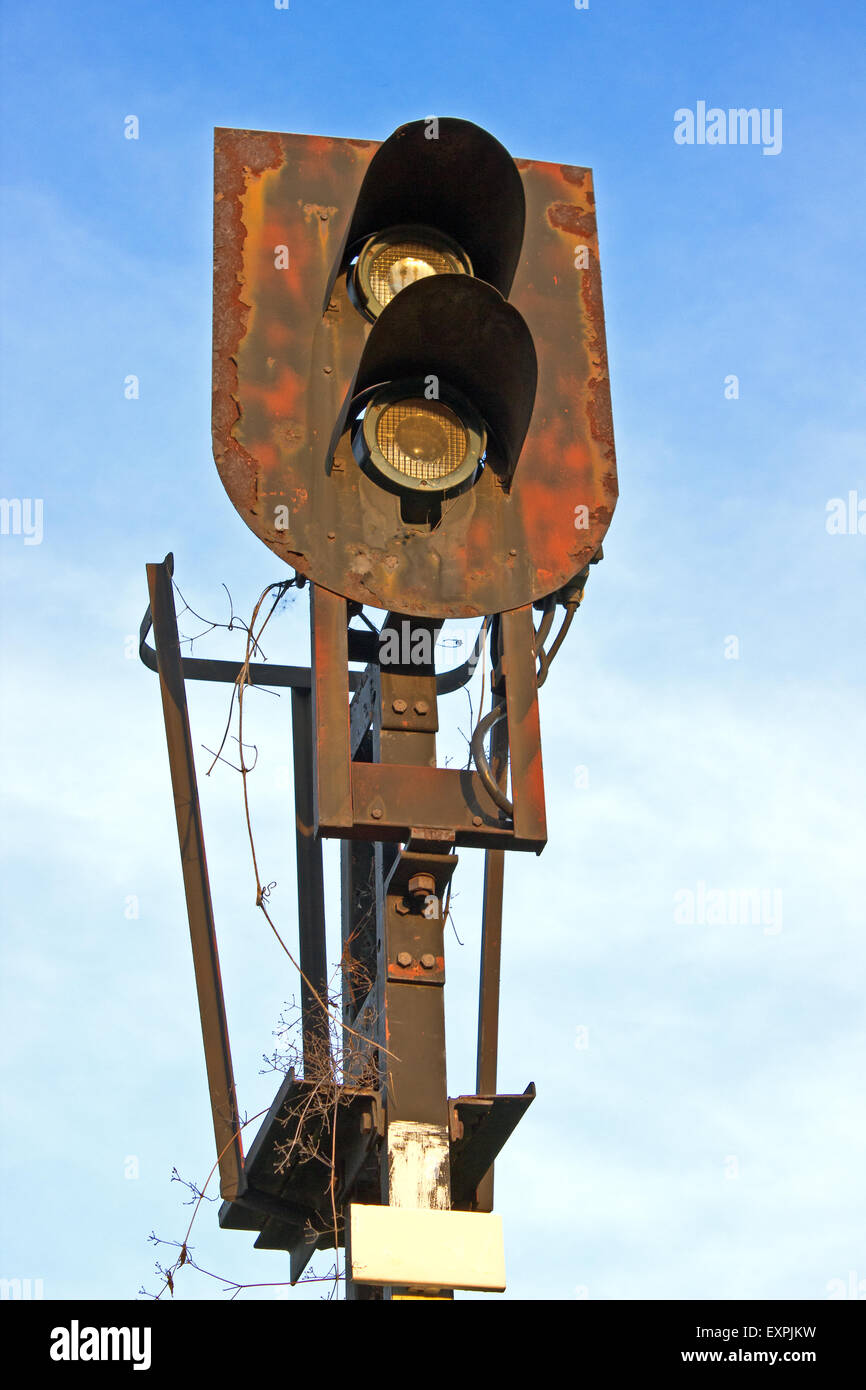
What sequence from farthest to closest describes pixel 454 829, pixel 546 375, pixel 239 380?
pixel 546 375
pixel 239 380
pixel 454 829

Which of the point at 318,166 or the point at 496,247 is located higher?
the point at 318,166

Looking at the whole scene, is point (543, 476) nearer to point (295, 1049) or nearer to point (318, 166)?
point (318, 166)

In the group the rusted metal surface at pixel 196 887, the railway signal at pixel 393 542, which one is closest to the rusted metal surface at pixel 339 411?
the railway signal at pixel 393 542

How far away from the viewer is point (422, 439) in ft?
26.7

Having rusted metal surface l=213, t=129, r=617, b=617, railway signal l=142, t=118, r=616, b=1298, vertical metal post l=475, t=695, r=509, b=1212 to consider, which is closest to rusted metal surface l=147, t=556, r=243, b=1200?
railway signal l=142, t=118, r=616, b=1298

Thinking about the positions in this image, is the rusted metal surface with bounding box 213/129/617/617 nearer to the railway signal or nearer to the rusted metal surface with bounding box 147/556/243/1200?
the railway signal

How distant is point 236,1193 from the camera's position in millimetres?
7773

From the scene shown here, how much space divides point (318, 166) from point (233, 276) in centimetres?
97

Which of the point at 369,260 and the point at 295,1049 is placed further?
the point at 369,260

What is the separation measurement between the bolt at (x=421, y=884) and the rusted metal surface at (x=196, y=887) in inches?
43.9

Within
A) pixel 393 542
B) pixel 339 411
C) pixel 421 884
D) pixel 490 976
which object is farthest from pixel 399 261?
pixel 490 976

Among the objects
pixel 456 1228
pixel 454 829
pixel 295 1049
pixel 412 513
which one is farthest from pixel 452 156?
pixel 456 1228

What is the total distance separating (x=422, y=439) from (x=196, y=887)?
240 centimetres

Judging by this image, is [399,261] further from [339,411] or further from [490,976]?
[490,976]
